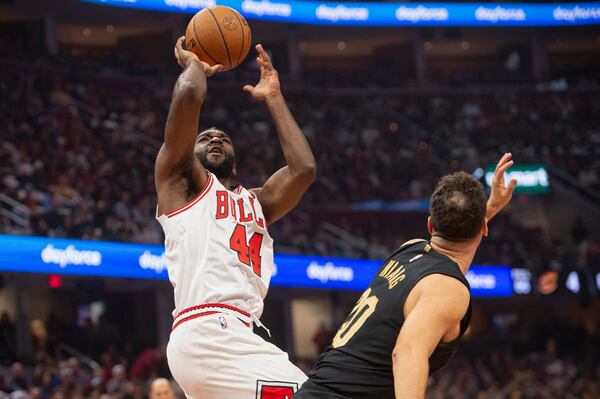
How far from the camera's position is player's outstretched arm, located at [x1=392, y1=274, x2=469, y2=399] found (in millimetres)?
3088

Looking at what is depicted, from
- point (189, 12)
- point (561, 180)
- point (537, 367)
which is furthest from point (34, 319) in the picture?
point (561, 180)

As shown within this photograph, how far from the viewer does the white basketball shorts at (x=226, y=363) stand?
401cm

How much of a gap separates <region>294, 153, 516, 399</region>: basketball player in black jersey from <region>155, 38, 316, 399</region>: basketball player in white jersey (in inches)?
23.1

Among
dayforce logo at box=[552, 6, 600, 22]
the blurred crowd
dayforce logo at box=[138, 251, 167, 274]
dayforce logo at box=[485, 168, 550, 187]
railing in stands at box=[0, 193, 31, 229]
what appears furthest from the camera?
dayforce logo at box=[552, 6, 600, 22]

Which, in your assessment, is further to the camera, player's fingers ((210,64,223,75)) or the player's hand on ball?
the player's hand on ball

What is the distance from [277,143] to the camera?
78.9 ft

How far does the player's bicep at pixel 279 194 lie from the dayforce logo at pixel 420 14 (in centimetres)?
2514

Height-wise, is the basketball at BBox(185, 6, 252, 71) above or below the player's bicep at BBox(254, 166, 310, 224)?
above

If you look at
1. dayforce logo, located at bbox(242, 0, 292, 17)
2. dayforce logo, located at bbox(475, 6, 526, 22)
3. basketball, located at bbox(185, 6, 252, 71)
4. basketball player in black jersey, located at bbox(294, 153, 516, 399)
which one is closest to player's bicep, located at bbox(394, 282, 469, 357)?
basketball player in black jersey, located at bbox(294, 153, 516, 399)

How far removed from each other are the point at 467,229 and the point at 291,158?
1.54 metres

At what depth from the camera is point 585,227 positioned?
1014 inches

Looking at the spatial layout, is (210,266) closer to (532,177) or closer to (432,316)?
A: (432,316)

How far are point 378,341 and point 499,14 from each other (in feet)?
94.4

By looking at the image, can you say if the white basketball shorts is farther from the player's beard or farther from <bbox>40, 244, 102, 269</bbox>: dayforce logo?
<bbox>40, 244, 102, 269</bbox>: dayforce logo
